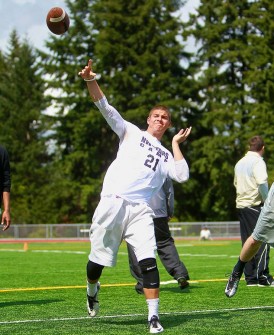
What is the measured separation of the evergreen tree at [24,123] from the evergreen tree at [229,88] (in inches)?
531

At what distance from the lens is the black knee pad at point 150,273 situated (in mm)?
7418

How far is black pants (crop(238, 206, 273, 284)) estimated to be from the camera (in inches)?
465

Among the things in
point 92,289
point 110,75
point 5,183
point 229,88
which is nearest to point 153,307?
point 92,289

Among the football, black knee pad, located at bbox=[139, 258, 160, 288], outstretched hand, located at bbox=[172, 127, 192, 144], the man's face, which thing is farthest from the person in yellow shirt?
black knee pad, located at bbox=[139, 258, 160, 288]

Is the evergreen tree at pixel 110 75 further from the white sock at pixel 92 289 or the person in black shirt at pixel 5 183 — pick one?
the white sock at pixel 92 289

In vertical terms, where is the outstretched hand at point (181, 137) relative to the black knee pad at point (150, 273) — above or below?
above

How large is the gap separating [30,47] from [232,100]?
2166 centimetres

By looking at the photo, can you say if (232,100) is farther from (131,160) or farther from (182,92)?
(131,160)

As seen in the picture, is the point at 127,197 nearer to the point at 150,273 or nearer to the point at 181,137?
the point at 150,273

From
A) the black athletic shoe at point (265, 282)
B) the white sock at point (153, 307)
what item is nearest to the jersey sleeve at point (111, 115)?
the white sock at point (153, 307)

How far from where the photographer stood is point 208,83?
54875 millimetres

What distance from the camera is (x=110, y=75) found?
56.1 meters

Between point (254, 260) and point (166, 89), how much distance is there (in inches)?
1703

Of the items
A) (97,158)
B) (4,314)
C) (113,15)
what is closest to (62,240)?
(97,158)
